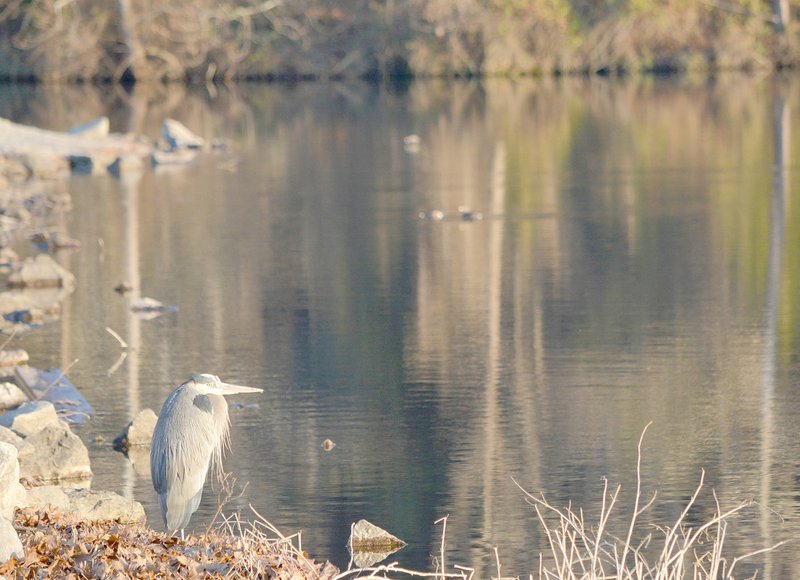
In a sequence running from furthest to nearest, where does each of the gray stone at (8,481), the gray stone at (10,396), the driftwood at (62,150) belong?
the driftwood at (62,150), the gray stone at (10,396), the gray stone at (8,481)

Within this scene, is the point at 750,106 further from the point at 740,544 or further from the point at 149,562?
the point at 149,562

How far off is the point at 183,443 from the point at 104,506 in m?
1.00

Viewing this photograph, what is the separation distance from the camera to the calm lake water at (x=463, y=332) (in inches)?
354

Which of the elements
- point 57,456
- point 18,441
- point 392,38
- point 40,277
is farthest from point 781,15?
point 18,441

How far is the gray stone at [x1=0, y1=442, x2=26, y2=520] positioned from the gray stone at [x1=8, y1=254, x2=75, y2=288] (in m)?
9.15

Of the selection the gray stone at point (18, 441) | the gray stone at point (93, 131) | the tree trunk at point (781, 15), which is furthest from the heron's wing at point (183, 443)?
the tree trunk at point (781, 15)

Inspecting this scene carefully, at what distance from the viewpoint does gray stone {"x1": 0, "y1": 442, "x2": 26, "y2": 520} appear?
661cm

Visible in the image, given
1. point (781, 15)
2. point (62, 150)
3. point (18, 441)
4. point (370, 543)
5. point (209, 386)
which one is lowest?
point (370, 543)

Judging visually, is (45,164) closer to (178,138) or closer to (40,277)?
(178,138)

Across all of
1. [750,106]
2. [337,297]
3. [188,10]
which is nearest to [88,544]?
[337,297]

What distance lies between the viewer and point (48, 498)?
764cm

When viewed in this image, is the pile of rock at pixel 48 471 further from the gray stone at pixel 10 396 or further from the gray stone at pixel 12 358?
the gray stone at pixel 12 358

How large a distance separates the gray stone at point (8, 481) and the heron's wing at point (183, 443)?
77cm

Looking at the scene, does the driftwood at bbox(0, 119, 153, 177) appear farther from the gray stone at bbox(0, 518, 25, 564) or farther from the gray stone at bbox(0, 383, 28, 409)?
the gray stone at bbox(0, 518, 25, 564)
